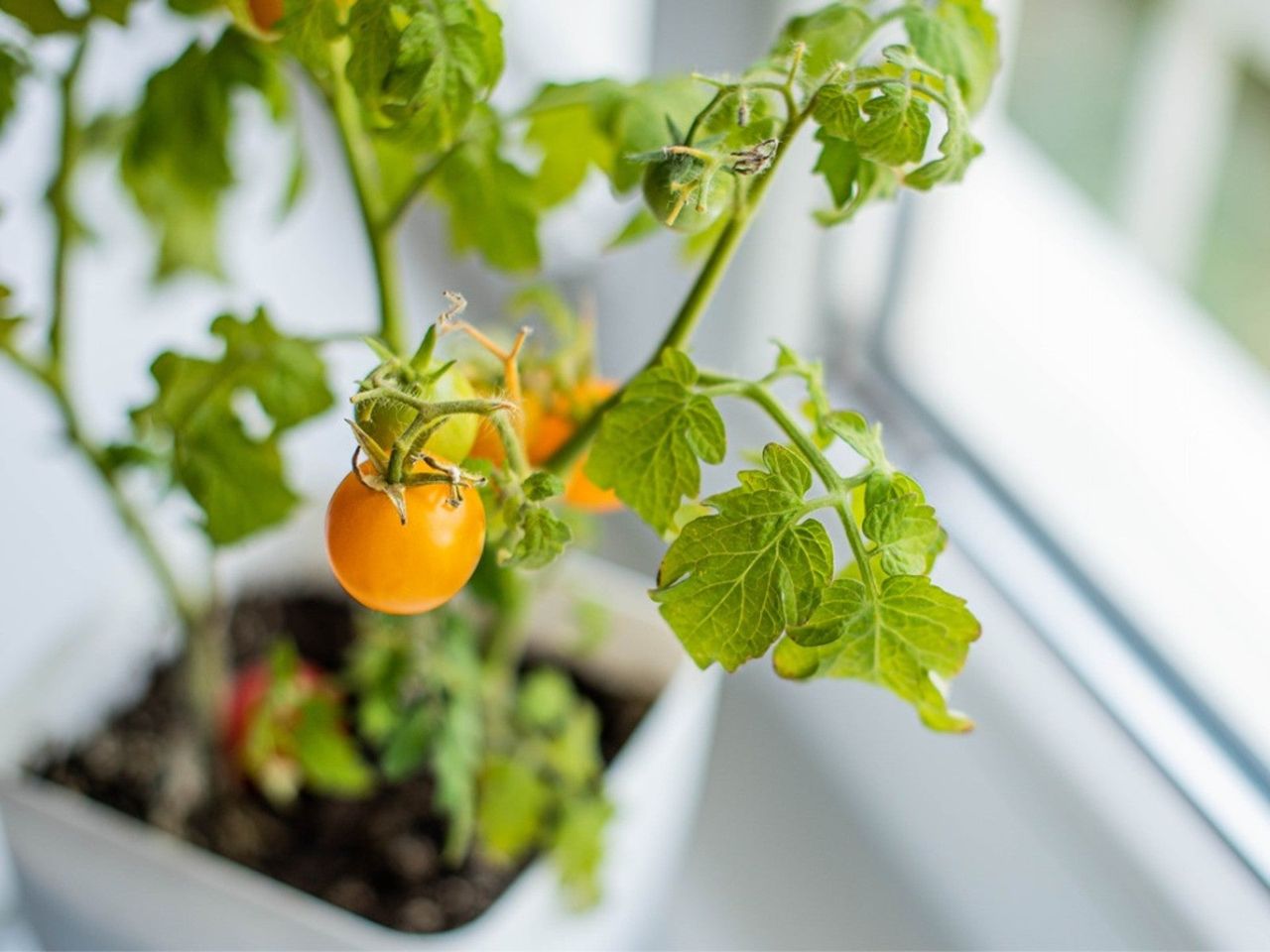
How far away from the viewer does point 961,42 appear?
43 cm

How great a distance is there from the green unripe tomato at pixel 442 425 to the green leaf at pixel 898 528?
0.37 feet

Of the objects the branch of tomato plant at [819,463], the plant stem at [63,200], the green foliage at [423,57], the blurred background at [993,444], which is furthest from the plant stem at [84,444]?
the branch of tomato plant at [819,463]

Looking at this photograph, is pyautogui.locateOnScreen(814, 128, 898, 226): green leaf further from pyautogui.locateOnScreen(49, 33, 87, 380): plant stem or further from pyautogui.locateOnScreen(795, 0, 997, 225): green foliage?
pyautogui.locateOnScreen(49, 33, 87, 380): plant stem

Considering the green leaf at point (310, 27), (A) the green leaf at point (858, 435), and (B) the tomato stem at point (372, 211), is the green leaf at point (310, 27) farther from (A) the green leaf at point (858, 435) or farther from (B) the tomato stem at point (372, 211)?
(A) the green leaf at point (858, 435)

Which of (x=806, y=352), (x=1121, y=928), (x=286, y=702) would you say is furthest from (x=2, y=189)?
(x=1121, y=928)

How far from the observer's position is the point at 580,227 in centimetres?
100

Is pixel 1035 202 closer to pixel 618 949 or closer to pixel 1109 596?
pixel 1109 596

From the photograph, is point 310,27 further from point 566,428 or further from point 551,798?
point 551,798

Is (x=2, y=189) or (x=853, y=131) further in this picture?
(x=2, y=189)

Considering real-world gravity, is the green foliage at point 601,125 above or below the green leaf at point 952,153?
below

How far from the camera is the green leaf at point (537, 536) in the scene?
38 cm

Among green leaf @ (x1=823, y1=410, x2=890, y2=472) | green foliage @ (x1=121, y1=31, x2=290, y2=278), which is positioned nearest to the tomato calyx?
green leaf @ (x1=823, y1=410, x2=890, y2=472)

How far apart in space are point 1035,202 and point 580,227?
33 cm

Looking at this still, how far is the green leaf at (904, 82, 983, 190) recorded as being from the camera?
37 cm
